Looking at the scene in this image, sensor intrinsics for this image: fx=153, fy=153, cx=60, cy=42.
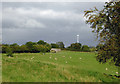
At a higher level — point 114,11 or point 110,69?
point 114,11

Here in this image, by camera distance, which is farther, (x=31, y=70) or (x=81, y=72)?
(x=81, y=72)

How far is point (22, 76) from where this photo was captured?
13875mm

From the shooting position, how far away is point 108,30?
14164 mm

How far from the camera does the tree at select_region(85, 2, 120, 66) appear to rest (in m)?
13.7

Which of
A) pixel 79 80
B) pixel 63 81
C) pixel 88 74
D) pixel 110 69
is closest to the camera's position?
pixel 63 81

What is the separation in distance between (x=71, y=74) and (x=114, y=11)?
7.84 meters

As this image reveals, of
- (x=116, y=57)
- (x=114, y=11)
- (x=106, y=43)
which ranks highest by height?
(x=114, y=11)

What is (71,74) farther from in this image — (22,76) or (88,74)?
(22,76)

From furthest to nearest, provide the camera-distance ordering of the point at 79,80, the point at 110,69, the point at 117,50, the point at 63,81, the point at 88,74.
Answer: the point at 110,69 → the point at 88,74 → the point at 79,80 → the point at 63,81 → the point at 117,50

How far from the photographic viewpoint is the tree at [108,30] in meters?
13.7

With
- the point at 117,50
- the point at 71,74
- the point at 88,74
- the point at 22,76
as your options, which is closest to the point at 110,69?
the point at 88,74

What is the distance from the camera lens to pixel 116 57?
14.1m

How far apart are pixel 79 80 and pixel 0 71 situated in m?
7.75

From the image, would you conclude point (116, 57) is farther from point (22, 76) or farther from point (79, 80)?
point (22, 76)
